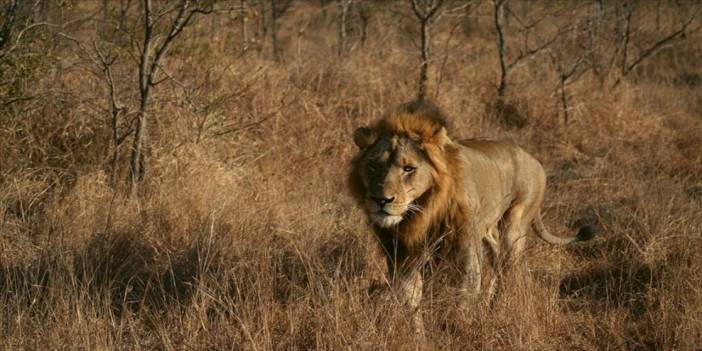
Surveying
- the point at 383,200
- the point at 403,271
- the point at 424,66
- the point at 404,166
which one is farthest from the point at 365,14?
the point at 383,200

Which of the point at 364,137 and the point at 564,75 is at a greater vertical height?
the point at 364,137

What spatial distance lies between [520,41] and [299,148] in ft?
23.5

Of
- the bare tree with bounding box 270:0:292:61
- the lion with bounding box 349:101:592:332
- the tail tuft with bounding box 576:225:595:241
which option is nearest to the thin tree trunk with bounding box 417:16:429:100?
the bare tree with bounding box 270:0:292:61

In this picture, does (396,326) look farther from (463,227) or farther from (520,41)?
(520,41)

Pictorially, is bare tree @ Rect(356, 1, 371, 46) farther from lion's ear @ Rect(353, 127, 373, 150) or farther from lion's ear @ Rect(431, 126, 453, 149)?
lion's ear @ Rect(431, 126, 453, 149)

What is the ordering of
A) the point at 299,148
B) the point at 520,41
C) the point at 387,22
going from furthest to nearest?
the point at 520,41
the point at 387,22
the point at 299,148

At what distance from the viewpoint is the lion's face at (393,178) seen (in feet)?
11.2

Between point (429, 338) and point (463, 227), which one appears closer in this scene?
point (429, 338)

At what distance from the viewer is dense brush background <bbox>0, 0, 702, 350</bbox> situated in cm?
346

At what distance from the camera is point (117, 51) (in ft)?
19.7

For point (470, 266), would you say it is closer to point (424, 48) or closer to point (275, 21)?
point (424, 48)

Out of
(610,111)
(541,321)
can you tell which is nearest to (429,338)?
(541,321)

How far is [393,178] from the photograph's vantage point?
3.44m

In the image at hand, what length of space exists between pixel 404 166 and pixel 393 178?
0.10 meters
